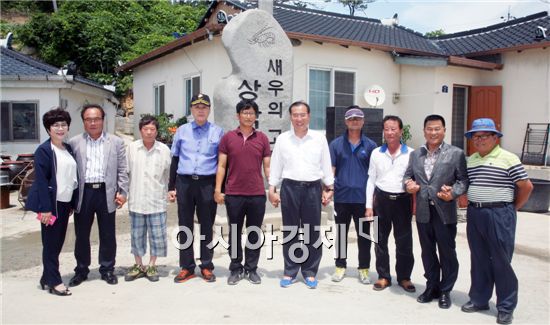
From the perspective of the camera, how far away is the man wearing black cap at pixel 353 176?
445 cm

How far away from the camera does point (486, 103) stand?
43.7 ft

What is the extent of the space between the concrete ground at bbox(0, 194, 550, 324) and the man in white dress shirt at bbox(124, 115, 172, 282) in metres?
0.29

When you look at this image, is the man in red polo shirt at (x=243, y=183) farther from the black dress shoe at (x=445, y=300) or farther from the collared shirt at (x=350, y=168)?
the black dress shoe at (x=445, y=300)

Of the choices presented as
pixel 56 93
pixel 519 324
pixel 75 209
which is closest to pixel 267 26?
pixel 75 209

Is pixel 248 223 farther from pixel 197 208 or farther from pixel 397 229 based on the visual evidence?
pixel 397 229

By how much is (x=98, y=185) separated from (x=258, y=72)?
3.20m

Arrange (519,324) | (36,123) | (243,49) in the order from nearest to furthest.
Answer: (519,324) < (243,49) < (36,123)

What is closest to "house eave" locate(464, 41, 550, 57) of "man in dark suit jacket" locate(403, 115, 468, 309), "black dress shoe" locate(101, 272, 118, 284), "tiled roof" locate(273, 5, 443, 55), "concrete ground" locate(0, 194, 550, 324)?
"tiled roof" locate(273, 5, 443, 55)

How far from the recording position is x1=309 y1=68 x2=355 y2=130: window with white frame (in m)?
11.8

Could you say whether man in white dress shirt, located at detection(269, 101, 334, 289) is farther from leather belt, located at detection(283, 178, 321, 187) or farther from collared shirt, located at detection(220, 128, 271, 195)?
collared shirt, located at detection(220, 128, 271, 195)

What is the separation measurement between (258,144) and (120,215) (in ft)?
14.1

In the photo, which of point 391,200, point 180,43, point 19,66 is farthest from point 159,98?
point 391,200

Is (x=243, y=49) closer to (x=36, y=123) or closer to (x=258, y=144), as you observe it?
(x=258, y=144)

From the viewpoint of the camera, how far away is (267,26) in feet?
22.3
